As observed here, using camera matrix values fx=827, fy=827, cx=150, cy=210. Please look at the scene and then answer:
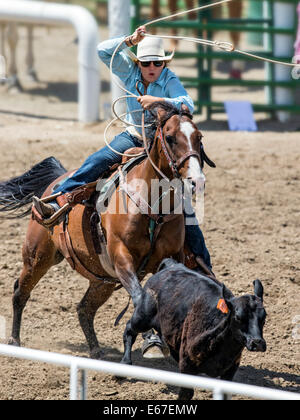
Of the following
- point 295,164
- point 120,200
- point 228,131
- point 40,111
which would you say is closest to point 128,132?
point 120,200

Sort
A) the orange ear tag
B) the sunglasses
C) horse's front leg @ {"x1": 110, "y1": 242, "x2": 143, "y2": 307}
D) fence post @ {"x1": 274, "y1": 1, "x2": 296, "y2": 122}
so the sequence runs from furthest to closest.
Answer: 1. fence post @ {"x1": 274, "y1": 1, "x2": 296, "y2": 122}
2. the sunglasses
3. horse's front leg @ {"x1": 110, "y1": 242, "x2": 143, "y2": 307}
4. the orange ear tag

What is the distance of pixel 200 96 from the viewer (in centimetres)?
1197

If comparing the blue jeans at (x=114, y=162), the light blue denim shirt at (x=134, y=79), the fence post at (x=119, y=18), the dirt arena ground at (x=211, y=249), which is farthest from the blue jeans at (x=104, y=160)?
the fence post at (x=119, y=18)

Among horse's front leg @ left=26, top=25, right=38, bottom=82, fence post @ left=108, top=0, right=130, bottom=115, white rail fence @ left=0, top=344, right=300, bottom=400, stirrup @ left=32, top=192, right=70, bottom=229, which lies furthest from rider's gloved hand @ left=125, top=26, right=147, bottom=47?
horse's front leg @ left=26, top=25, right=38, bottom=82

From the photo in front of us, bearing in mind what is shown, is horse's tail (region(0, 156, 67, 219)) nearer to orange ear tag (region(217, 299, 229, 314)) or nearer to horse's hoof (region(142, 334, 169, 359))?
horse's hoof (region(142, 334, 169, 359))

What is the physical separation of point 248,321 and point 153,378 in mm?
1197

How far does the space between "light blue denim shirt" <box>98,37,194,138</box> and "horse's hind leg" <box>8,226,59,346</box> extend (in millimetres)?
1185

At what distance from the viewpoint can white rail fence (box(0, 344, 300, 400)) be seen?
3.17m

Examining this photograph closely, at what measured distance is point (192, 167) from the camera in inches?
183

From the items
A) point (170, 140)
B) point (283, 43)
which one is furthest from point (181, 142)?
point (283, 43)

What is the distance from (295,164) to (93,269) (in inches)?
186

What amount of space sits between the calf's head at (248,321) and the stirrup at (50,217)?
1.71 m

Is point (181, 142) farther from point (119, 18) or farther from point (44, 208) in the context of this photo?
point (119, 18)
